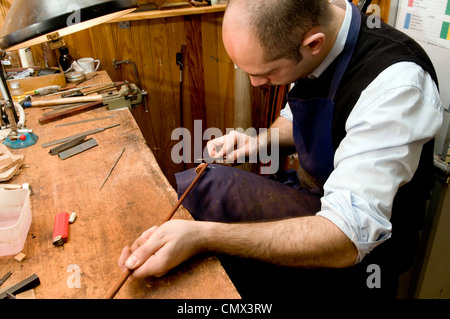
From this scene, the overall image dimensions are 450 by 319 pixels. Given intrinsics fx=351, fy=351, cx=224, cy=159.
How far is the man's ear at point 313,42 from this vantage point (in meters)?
1.04

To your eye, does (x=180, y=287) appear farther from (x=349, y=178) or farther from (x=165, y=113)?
(x=165, y=113)

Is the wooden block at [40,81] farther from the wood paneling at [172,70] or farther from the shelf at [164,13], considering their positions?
the shelf at [164,13]

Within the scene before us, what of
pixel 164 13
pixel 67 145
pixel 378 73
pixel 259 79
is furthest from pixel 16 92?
pixel 378 73

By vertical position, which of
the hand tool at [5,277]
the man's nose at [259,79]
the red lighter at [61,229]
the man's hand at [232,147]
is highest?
the man's nose at [259,79]

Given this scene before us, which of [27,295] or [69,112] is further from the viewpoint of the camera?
[69,112]

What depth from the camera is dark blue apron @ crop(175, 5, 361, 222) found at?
1181 millimetres

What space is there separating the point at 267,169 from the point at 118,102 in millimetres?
976

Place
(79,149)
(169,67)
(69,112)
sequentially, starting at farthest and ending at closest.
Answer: (169,67), (69,112), (79,149)

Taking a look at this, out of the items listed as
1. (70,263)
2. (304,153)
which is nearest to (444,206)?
(304,153)

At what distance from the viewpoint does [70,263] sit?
931 mm

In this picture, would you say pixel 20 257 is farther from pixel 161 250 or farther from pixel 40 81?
pixel 40 81

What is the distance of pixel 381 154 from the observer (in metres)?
0.91

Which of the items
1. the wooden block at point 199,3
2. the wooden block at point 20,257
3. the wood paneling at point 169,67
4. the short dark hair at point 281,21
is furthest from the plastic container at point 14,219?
the wooden block at point 199,3

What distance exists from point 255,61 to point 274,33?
0.11m
